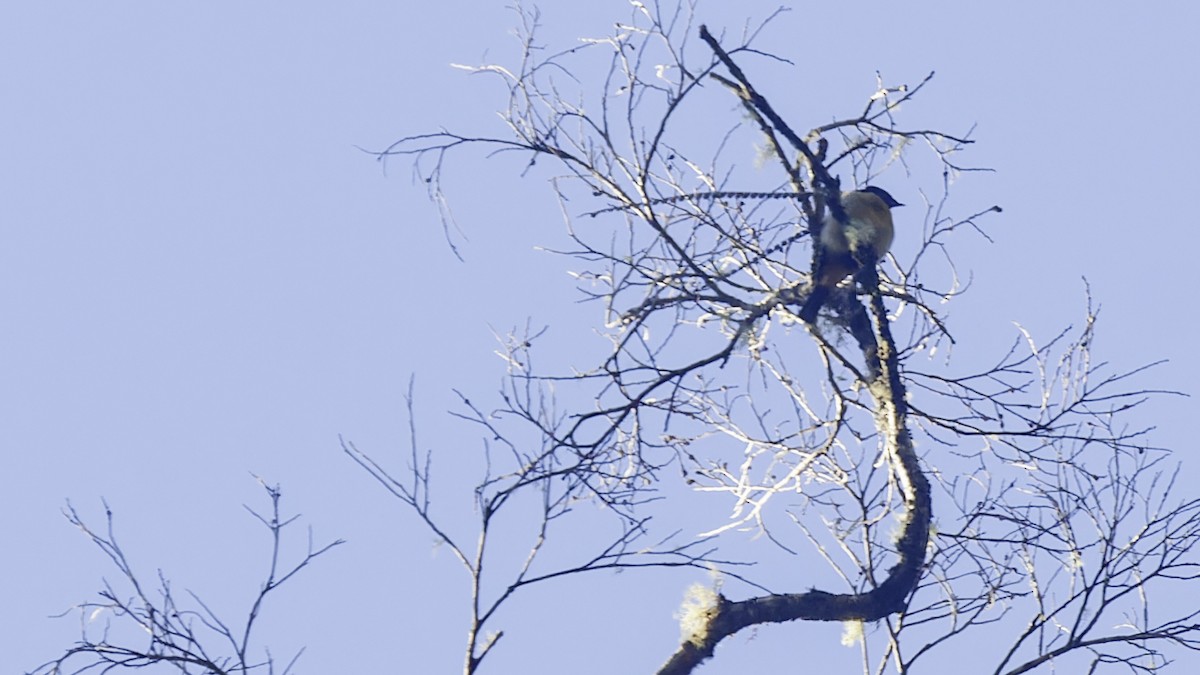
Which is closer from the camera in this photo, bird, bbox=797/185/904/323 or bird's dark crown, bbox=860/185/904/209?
bird, bbox=797/185/904/323

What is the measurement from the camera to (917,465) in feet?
16.0

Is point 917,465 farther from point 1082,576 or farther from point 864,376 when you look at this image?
point 1082,576

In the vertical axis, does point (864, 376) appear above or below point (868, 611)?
above

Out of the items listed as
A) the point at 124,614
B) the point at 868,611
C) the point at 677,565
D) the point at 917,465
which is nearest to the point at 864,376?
the point at 917,465

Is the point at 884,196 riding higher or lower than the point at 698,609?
higher

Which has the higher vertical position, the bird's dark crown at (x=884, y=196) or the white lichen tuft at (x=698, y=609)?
the bird's dark crown at (x=884, y=196)

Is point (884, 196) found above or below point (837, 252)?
above

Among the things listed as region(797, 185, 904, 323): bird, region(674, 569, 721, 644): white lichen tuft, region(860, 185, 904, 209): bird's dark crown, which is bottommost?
region(674, 569, 721, 644): white lichen tuft

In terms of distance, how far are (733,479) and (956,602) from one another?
844 millimetres

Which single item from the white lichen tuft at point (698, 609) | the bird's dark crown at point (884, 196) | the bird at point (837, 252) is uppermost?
the bird's dark crown at point (884, 196)

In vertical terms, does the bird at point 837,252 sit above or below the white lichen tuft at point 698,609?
above

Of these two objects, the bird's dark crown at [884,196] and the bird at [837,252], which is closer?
the bird at [837,252]

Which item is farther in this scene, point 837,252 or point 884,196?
point 884,196

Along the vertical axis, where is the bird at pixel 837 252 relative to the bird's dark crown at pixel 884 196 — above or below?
below
